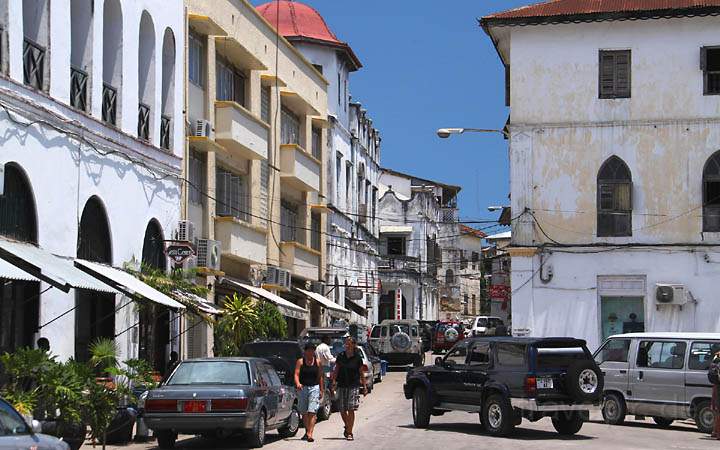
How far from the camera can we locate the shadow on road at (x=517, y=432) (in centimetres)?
2136

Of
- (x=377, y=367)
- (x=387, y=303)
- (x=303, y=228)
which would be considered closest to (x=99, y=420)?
(x=377, y=367)

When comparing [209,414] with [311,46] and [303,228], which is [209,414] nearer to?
[303,228]

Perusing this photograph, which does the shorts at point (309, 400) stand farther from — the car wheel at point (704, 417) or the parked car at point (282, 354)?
the car wheel at point (704, 417)

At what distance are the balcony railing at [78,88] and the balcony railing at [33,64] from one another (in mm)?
1671

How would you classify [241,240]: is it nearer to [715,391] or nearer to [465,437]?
[465,437]

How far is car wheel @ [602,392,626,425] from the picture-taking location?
2502 centimetres

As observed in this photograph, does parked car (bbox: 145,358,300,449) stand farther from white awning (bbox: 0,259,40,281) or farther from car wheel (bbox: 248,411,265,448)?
white awning (bbox: 0,259,40,281)

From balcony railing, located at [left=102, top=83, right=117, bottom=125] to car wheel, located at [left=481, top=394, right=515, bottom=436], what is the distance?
10954 millimetres

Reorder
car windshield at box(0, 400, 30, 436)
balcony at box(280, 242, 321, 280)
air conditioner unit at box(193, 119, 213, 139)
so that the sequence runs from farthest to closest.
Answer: balcony at box(280, 242, 321, 280), air conditioner unit at box(193, 119, 213, 139), car windshield at box(0, 400, 30, 436)

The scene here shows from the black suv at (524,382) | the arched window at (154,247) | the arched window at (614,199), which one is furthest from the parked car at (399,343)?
the black suv at (524,382)

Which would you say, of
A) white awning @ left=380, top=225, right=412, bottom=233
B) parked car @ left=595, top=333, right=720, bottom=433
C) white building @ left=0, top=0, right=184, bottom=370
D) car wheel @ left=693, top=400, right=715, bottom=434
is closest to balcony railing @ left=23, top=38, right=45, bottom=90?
white building @ left=0, top=0, right=184, bottom=370

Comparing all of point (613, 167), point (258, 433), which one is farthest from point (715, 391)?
point (613, 167)

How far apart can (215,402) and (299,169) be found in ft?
90.1

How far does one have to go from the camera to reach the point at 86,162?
25625 mm
